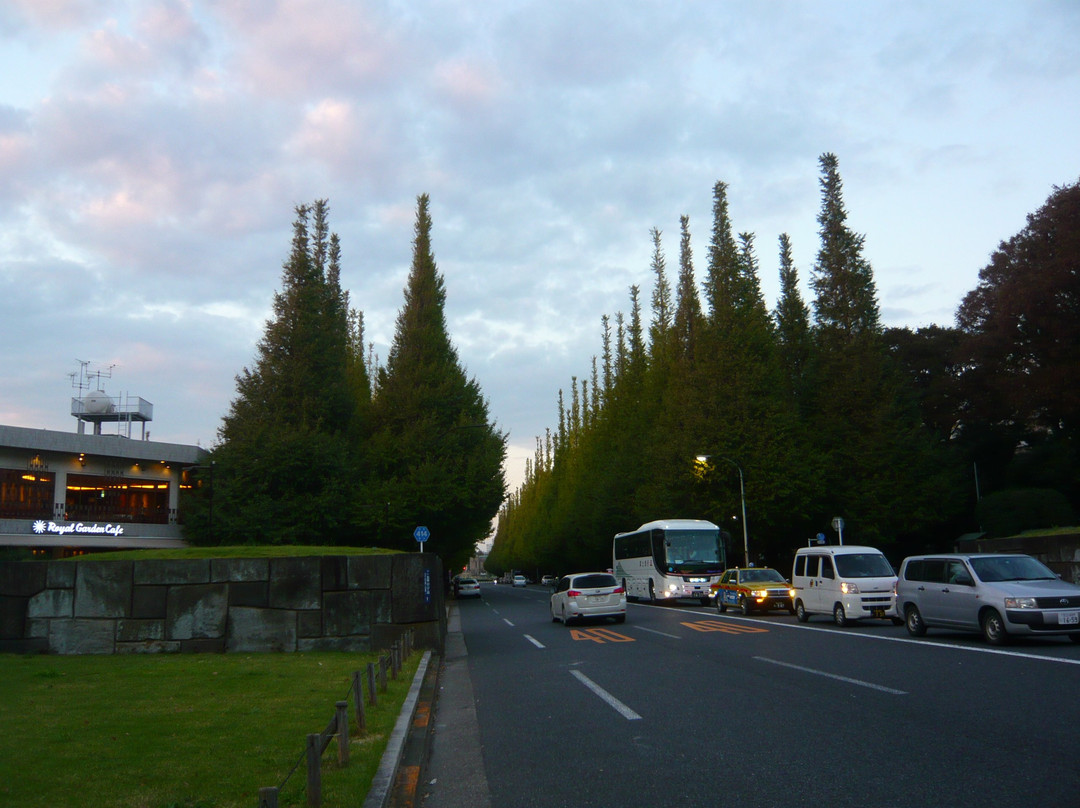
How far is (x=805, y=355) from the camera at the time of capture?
5281 centimetres

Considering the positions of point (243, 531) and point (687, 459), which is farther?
point (687, 459)

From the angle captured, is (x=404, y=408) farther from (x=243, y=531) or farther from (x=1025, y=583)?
(x=1025, y=583)

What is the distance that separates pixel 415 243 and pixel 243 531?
62.9 feet

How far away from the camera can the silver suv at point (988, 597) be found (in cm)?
1434

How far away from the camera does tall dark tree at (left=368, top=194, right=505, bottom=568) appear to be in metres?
42.2

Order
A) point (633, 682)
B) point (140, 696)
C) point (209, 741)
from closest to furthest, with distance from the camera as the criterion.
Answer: point (209, 741) < point (140, 696) < point (633, 682)

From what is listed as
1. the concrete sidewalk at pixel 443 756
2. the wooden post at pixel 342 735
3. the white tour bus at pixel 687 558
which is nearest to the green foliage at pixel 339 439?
the white tour bus at pixel 687 558

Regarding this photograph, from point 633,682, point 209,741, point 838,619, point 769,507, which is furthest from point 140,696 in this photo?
point 769,507

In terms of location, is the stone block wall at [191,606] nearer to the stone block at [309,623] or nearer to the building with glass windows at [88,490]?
the stone block at [309,623]

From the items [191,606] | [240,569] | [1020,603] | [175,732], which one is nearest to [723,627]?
[1020,603]

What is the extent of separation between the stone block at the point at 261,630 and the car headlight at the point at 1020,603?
13.3 meters

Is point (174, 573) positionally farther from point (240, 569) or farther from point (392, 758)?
point (392, 758)

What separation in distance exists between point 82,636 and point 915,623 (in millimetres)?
16866

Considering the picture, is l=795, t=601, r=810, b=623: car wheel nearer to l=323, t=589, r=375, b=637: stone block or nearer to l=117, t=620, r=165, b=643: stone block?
l=323, t=589, r=375, b=637: stone block
